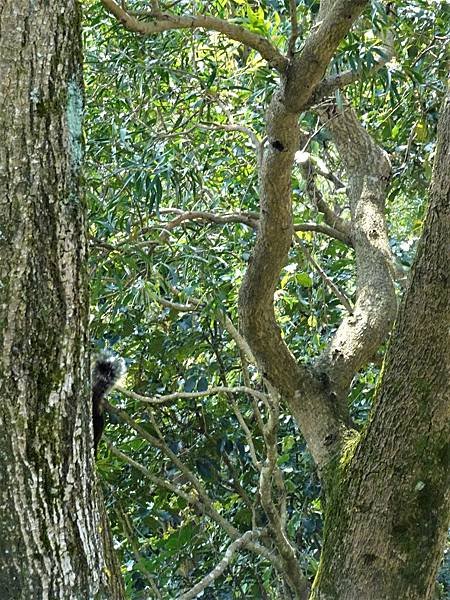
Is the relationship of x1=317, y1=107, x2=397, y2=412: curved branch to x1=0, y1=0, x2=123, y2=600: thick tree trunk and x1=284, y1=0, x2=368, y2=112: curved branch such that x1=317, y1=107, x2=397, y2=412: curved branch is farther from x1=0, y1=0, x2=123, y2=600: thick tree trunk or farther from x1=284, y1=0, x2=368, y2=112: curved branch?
x1=0, y1=0, x2=123, y2=600: thick tree trunk

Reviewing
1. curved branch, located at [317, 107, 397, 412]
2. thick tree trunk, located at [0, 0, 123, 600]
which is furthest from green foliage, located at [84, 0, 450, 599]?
thick tree trunk, located at [0, 0, 123, 600]

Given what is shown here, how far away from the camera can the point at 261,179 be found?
2641 millimetres

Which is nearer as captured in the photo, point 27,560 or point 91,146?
point 27,560

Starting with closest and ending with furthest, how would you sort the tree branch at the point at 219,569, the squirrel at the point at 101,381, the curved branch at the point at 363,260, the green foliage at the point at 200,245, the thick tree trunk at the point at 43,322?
the thick tree trunk at the point at 43,322 < the squirrel at the point at 101,381 < the tree branch at the point at 219,569 < the green foliage at the point at 200,245 < the curved branch at the point at 363,260

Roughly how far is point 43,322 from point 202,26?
4.38 feet

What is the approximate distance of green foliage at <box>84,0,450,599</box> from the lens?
9.00 feet

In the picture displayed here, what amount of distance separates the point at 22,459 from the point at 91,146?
174 centimetres

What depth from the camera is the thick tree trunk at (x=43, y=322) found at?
1194 mm

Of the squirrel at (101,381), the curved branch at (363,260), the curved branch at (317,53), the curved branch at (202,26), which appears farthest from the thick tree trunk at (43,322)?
the curved branch at (363,260)

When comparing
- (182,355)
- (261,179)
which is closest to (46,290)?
(261,179)

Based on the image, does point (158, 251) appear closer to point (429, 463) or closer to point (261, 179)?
point (261, 179)

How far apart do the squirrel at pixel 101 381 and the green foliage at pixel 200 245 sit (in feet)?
1.91

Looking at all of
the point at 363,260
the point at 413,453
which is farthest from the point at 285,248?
the point at 413,453

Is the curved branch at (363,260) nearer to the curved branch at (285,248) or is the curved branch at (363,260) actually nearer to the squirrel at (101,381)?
the curved branch at (285,248)
